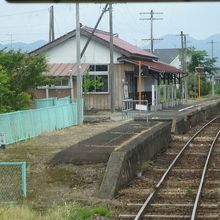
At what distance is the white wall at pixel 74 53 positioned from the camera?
128 feet

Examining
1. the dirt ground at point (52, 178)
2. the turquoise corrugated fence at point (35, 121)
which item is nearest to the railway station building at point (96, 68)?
the turquoise corrugated fence at point (35, 121)

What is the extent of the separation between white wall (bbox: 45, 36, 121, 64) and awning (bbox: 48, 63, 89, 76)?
0.60 metres

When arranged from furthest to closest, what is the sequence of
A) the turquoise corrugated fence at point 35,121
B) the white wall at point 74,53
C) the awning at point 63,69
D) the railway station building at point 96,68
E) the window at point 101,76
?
the white wall at point 74,53 < the window at point 101,76 < the railway station building at point 96,68 < the awning at point 63,69 < the turquoise corrugated fence at point 35,121

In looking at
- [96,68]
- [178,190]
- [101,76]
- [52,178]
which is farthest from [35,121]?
[96,68]

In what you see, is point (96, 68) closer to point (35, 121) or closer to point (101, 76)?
point (101, 76)

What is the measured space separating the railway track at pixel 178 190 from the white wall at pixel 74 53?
20316mm

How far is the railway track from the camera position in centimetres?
966

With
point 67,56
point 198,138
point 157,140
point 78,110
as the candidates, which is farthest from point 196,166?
point 67,56

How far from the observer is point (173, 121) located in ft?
83.3

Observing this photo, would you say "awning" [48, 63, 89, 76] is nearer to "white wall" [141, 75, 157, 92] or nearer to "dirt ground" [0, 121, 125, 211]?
"white wall" [141, 75, 157, 92]

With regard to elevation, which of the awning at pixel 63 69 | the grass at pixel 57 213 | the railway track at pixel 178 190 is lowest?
the railway track at pixel 178 190

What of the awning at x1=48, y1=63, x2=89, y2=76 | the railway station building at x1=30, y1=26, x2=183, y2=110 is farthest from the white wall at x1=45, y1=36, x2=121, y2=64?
the awning at x1=48, y1=63, x2=89, y2=76

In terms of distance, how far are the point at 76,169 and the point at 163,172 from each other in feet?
9.82

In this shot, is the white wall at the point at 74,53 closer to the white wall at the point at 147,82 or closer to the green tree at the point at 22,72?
the white wall at the point at 147,82
